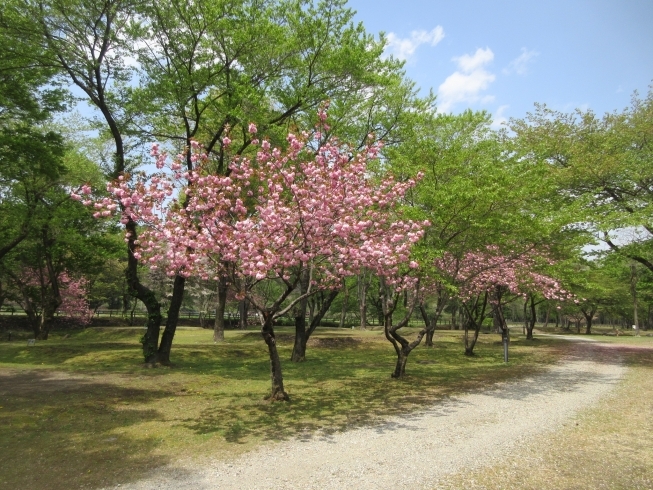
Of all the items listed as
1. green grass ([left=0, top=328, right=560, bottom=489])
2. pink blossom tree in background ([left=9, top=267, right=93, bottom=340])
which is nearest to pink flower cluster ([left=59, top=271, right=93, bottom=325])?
pink blossom tree in background ([left=9, top=267, right=93, bottom=340])

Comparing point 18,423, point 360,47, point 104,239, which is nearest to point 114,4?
point 360,47

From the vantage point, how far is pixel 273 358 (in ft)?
35.7

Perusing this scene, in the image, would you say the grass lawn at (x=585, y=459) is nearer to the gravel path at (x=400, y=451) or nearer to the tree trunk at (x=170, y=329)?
the gravel path at (x=400, y=451)

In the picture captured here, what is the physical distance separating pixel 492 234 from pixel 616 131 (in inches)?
478

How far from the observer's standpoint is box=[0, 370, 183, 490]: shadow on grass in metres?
6.29

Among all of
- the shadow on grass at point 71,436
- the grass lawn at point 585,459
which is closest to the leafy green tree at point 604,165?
the grass lawn at point 585,459

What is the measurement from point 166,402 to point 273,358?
3.23 metres

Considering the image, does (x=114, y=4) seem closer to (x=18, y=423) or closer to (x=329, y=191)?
(x=329, y=191)

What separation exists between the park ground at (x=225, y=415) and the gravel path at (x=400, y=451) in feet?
1.20

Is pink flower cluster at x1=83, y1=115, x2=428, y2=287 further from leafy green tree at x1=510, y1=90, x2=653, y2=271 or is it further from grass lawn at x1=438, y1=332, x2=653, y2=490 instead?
leafy green tree at x1=510, y1=90, x2=653, y2=271

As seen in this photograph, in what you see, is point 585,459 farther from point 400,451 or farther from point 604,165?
point 604,165

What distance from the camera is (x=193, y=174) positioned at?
9.75 m

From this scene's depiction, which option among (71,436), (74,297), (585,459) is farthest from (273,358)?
(74,297)

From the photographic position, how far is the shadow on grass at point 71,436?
6289 millimetres
